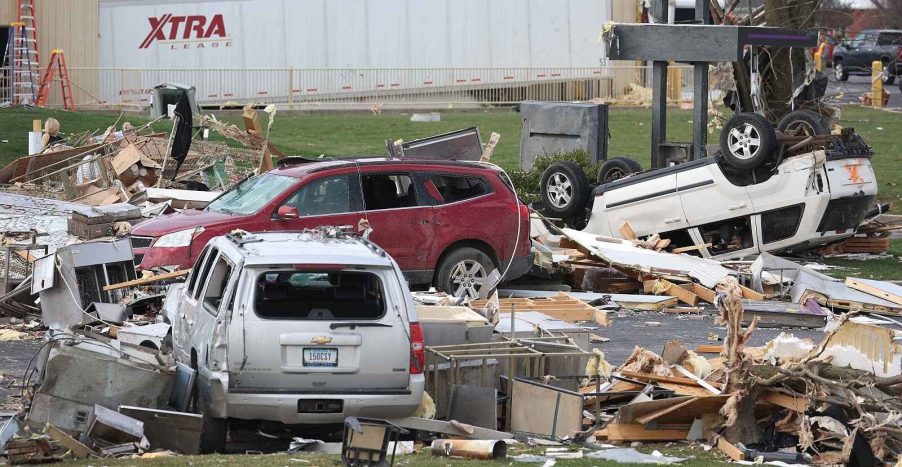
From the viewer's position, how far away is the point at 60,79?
1470 inches

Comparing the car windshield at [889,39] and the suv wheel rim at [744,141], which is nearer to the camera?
the suv wheel rim at [744,141]

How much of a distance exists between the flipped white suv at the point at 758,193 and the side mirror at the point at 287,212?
621 cm

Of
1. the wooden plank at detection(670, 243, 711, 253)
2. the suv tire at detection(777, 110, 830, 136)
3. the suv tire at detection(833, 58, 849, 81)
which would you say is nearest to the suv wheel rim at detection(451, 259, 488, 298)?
the wooden plank at detection(670, 243, 711, 253)

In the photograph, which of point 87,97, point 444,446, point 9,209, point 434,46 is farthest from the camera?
point 434,46

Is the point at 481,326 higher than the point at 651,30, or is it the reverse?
the point at 651,30

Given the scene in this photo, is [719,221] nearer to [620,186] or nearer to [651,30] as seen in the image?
[620,186]

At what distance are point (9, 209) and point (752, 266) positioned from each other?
9.04 meters

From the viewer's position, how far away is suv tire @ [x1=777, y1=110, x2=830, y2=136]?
1862 cm

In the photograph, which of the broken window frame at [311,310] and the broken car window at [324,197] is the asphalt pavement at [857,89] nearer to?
the broken car window at [324,197]

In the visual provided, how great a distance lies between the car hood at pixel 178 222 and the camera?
14.6 m

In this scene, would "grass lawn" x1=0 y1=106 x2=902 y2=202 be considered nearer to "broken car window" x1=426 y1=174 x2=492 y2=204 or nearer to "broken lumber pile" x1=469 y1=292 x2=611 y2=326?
"broken lumber pile" x1=469 y1=292 x2=611 y2=326

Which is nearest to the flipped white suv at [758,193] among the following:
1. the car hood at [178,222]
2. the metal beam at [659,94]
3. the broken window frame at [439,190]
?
the metal beam at [659,94]

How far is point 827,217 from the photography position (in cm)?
1822

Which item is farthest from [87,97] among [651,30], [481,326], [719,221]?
[481,326]
